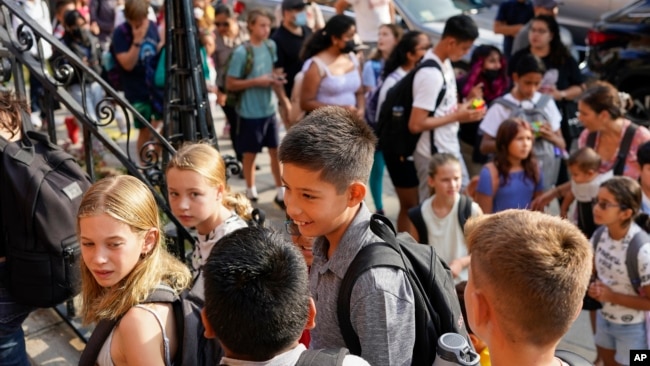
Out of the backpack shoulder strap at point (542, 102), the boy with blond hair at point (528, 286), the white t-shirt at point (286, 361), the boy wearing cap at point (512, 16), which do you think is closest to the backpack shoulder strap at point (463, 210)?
the backpack shoulder strap at point (542, 102)

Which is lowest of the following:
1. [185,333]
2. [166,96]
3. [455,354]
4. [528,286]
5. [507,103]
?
[507,103]

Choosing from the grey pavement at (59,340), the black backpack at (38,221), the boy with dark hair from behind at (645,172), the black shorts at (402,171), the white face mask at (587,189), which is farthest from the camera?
the black shorts at (402,171)

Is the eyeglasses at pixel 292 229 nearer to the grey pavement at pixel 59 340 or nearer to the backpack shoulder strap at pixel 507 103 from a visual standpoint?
the grey pavement at pixel 59 340

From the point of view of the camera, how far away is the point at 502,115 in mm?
5367

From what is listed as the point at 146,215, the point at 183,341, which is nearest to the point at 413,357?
the point at 183,341

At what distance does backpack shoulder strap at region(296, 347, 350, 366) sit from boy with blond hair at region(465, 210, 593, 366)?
378mm

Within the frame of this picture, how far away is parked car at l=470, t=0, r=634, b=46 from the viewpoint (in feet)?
31.7

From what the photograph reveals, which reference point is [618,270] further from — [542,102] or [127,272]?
[127,272]

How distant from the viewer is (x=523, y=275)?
177 cm

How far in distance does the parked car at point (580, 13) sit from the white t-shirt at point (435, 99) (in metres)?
4.93

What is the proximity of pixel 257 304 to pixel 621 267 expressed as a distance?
262 cm

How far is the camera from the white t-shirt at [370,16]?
7.97 m

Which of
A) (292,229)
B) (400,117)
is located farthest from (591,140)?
(292,229)

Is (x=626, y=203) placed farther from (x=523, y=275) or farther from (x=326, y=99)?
(x=326, y=99)
